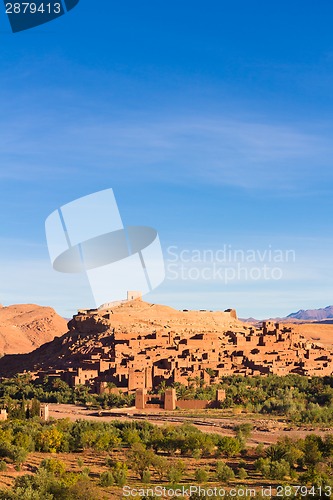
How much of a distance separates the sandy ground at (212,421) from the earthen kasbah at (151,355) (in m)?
4.52

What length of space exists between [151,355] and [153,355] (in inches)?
7.4

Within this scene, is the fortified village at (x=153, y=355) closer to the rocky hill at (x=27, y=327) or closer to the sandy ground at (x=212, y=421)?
the sandy ground at (x=212, y=421)

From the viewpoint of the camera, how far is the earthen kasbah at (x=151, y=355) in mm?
50338

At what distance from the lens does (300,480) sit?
78.2ft

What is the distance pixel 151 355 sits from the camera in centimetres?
5341

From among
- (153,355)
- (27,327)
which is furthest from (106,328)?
(27,327)

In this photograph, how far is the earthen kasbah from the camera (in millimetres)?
50338

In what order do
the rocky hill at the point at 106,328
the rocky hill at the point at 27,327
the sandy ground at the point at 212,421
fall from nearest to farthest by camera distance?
the sandy ground at the point at 212,421 < the rocky hill at the point at 106,328 < the rocky hill at the point at 27,327

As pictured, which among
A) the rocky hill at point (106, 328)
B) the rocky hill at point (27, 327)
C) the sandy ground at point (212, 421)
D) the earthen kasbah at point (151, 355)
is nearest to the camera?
the sandy ground at point (212, 421)

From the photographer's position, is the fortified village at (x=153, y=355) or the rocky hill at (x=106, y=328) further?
the rocky hill at (x=106, y=328)

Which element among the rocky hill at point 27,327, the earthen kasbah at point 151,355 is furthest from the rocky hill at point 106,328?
the rocky hill at point 27,327

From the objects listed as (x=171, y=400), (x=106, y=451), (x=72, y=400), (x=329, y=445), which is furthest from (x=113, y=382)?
(x=329, y=445)

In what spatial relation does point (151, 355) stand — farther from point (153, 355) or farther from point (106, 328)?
point (106, 328)

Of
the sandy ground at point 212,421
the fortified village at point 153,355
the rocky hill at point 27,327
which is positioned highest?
the rocky hill at point 27,327
